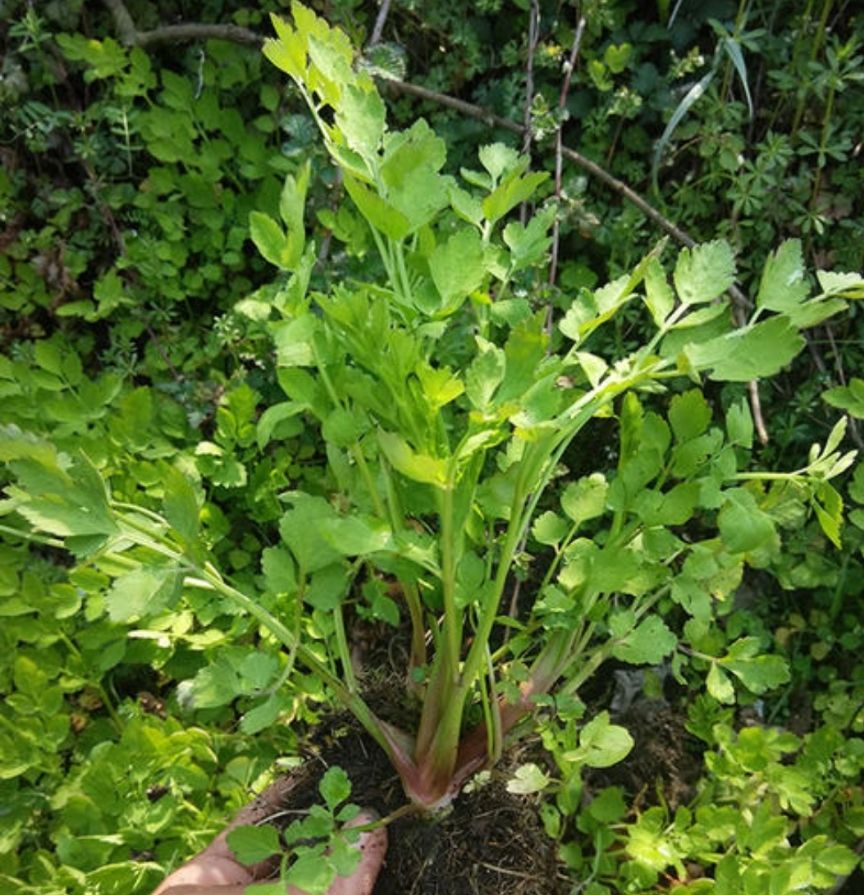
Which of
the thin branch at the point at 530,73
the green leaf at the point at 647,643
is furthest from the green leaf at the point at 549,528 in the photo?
the thin branch at the point at 530,73

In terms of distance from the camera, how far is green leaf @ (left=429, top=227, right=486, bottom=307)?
2.64 ft

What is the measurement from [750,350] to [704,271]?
0.10m

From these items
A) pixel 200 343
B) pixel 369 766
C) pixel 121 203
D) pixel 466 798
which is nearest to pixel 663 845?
pixel 466 798

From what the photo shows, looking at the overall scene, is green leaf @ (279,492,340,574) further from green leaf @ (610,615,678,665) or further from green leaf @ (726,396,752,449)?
green leaf @ (726,396,752,449)

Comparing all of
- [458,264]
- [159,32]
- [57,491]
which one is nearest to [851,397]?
[458,264]

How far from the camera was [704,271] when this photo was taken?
34.4 inches

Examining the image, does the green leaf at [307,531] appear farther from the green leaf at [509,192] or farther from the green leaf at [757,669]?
the green leaf at [757,669]

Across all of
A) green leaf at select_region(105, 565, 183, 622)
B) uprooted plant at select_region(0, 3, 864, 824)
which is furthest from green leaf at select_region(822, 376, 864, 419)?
green leaf at select_region(105, 565, 183, 622)

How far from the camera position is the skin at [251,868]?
1072 mm

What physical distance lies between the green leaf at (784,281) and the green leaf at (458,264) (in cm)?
27

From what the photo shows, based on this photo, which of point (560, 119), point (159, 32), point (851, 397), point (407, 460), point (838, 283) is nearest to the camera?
point (407, 460)

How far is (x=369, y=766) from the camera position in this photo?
3.83 ft

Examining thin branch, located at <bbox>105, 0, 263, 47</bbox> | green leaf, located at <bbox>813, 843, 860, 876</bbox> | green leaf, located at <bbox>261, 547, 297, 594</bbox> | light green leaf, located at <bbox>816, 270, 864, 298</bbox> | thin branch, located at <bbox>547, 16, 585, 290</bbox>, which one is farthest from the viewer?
thin branch, located at <bbox>105, 0, 263, 47</bbox>

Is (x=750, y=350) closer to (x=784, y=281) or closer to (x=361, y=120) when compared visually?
(x=784, y=281)
